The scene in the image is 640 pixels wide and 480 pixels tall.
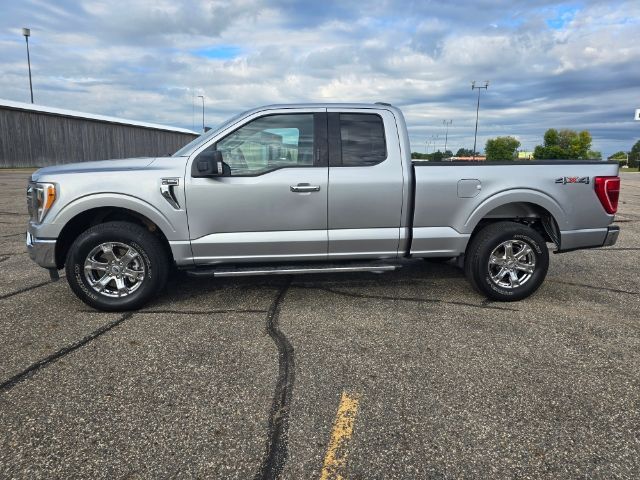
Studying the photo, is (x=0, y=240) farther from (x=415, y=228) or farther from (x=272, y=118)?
(x=415, y=228)

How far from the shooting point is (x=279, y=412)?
2.77 meters

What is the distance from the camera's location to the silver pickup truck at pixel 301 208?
430 cm

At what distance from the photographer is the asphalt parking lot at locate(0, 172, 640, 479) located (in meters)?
2.37

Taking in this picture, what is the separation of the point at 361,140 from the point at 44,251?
318 centimetres

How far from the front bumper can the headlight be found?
0.20 m

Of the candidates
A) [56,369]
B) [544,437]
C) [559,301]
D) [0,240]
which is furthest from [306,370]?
[0,240]

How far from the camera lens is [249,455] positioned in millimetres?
2391

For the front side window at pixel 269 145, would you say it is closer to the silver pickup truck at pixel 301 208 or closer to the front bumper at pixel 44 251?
the silver pickup truck at pixel 301 208

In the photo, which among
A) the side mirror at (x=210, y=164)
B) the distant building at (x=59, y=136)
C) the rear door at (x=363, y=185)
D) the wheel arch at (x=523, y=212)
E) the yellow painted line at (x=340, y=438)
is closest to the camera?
the yellow painted line at (x=340, y=438)

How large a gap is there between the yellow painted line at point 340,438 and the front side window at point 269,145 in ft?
7.66

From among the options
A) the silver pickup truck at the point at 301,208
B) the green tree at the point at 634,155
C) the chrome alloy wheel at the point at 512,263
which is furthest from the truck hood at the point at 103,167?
the green tree at the point at 634,155

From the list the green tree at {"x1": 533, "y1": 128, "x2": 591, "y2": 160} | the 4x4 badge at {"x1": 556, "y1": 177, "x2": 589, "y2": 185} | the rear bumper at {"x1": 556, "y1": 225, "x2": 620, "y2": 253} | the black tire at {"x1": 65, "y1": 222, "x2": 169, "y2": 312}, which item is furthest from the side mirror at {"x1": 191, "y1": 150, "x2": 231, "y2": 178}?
the green tree at {"x1": 533, "y1": 128, "x2": 591, "y2": 160}

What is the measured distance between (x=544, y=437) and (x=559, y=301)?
2692 millimetres

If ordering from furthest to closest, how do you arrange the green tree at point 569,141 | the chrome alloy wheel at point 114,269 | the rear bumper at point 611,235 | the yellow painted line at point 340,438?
the green tree at point 569,141 < the rear bumper at point 611,235 < the chrome alloy wheel at point 114,269 < the yellow painted line at point 340,438
